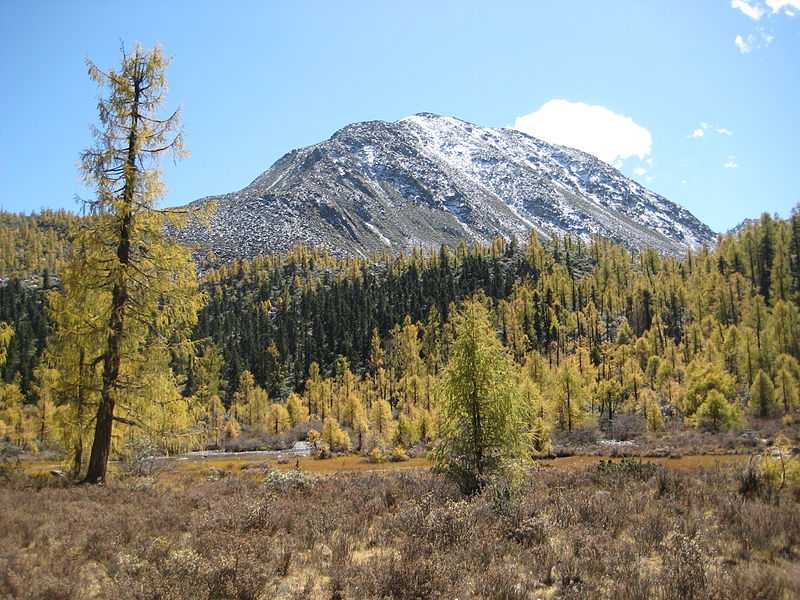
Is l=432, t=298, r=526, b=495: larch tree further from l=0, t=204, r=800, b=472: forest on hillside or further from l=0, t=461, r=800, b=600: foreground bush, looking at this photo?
l=0, t=461, r=800, b=600: foreground bush

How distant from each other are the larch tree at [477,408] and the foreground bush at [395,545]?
7.48 ft

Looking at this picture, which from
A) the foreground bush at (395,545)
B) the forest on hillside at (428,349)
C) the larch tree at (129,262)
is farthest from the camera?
the forest on hillside at (428,349)

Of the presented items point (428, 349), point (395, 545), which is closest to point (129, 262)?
point (395, 545)

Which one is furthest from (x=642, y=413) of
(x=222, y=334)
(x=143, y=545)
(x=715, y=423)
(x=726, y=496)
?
(x=222, y=334)

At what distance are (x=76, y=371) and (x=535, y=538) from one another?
12.7 m

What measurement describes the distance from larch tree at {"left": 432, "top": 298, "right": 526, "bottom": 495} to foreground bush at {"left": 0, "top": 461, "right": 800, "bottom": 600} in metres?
2.28

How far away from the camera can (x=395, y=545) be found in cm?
781

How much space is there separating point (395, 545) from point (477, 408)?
23.2 ft

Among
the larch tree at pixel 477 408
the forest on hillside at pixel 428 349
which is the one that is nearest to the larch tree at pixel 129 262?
the forest on hillside at pixel 428 349

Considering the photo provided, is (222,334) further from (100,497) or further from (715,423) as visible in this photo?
(100,497)

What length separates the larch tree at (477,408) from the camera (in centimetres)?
1411

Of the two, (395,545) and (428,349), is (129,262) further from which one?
(428,349)

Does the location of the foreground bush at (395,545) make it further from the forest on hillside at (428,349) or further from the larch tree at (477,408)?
the forest on hillside at (428,349)

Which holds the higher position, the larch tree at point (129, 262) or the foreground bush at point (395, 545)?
the larch tree at point (129, 262)
